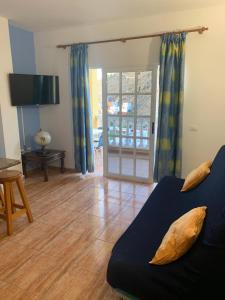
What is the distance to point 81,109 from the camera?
409 cm

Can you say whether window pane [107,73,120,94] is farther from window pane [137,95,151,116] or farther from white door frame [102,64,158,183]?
window pane [137,95,151,116]

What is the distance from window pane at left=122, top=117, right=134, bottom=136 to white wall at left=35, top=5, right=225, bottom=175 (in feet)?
2.83

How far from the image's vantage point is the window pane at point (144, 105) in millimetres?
3758

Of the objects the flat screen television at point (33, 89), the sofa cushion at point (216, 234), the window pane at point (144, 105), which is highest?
the flat screen television at point (33, 89)

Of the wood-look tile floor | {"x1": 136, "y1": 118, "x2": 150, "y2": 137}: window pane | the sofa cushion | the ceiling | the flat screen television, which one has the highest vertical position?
the ceiling

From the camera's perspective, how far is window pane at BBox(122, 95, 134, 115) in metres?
3.85

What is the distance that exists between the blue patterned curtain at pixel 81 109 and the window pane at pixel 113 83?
366 mm

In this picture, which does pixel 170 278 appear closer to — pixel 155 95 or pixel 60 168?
pixel 155 95

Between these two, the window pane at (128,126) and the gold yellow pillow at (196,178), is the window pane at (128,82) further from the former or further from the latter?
the gold yellow pillow at (196,178)

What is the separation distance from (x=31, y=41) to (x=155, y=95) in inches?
98.6

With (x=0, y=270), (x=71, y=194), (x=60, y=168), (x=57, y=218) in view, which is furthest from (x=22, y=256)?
(x=60, y=168)

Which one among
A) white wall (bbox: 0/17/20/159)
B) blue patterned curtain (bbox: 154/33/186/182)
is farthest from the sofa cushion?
white wall (bbox: 0/17/20/159)

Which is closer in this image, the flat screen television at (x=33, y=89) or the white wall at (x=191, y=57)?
the white wall at (x=191, y=57)

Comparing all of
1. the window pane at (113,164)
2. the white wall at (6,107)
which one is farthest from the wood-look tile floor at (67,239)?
the white wall at (6,107)
